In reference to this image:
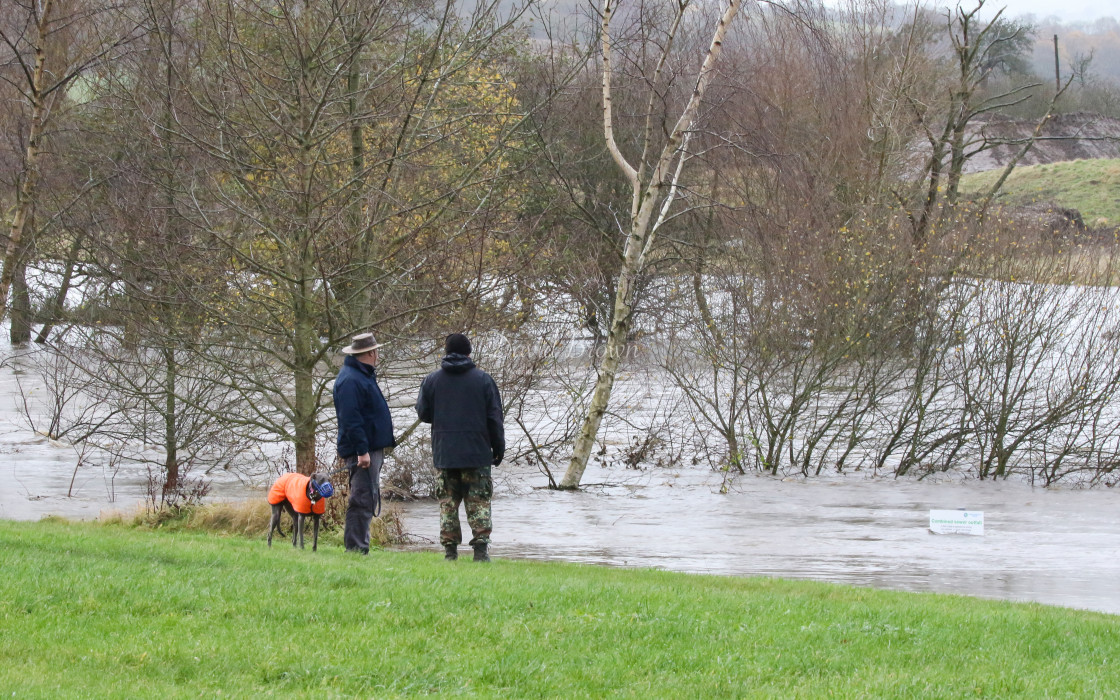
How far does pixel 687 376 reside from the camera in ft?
72.3

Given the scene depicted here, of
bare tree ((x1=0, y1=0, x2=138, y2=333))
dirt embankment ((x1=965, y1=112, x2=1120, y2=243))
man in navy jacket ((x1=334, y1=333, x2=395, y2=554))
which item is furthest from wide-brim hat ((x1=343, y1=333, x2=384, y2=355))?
dirt embankment ((x1=965, y1=112, x2=1120, y2=243))

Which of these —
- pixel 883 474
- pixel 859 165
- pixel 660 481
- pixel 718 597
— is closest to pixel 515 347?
pixel 660 481

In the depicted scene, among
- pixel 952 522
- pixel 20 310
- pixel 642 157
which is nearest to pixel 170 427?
pixel 20 310

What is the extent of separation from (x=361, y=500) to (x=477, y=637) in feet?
12.7

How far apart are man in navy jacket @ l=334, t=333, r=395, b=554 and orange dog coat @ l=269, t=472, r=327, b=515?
312 mm

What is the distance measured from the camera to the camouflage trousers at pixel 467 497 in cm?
986

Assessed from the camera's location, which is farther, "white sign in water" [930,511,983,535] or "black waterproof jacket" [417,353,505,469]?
"white sign in water" [930,511,983,535]

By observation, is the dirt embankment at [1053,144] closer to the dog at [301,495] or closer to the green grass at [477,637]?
the dog at [301,495]

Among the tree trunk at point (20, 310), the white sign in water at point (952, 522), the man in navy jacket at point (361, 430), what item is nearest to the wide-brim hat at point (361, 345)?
the man in navy jacket at point (361, 430)

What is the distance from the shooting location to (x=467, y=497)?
994 centimetres

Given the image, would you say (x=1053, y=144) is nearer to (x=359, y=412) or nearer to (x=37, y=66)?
(x=37, y=66)

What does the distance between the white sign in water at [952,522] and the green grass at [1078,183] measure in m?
43.2

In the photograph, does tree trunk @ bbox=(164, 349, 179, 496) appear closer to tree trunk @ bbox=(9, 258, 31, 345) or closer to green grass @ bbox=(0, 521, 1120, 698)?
tree trunk @ bbox=(9, 258, 31, 345)

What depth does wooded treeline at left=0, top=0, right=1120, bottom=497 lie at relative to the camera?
1388cm
